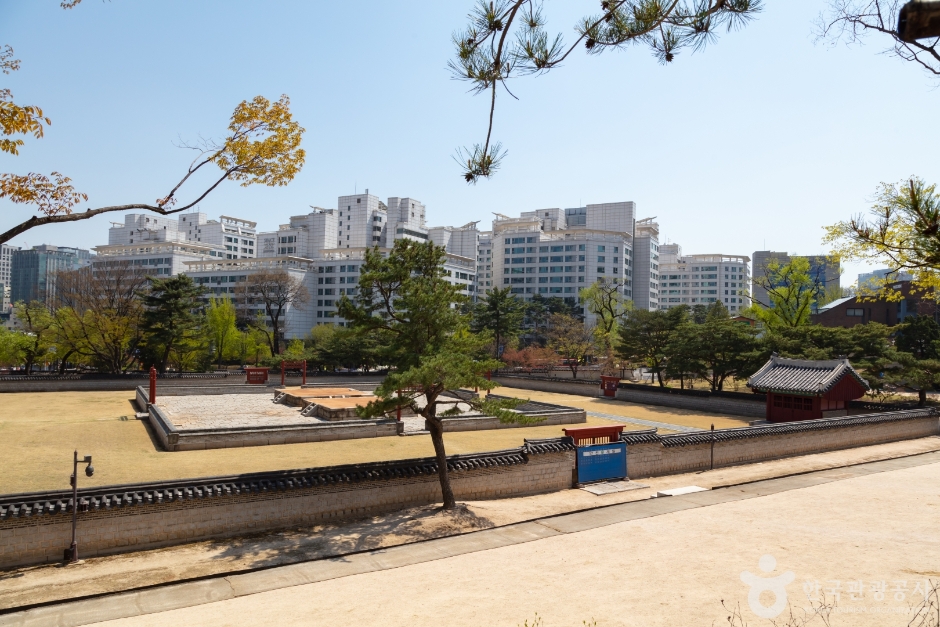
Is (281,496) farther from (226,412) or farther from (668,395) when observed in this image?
(668,395)

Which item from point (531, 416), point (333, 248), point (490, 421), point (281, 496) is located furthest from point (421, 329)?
point (333, 248)

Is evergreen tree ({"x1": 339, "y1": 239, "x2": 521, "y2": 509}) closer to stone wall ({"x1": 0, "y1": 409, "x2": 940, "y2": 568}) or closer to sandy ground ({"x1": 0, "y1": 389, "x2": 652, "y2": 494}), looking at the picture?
stone wall ({"x1": 0, "y1": 409, "x2": 940, "y2": 568})

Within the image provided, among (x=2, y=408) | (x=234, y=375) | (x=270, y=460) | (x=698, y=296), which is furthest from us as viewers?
(x=698, y=296)

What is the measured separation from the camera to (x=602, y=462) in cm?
1627

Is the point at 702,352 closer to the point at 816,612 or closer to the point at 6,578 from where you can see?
the point at 816,612

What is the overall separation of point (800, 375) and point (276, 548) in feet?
76.0

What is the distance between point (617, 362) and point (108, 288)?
3570 centimetres

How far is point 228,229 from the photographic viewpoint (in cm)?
10506

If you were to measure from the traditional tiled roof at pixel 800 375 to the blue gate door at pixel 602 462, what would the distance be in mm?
12273

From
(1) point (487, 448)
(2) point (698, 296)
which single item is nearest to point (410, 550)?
(1) point (487, 448)

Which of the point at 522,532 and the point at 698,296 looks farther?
the point at 698,296

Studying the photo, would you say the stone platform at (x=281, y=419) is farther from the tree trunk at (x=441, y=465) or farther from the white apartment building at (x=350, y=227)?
the white apartment building at (x=350, y=227)

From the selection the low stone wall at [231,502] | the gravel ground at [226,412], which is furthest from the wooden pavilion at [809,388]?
the gravel ground at [226,412]

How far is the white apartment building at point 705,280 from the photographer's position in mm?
119375
